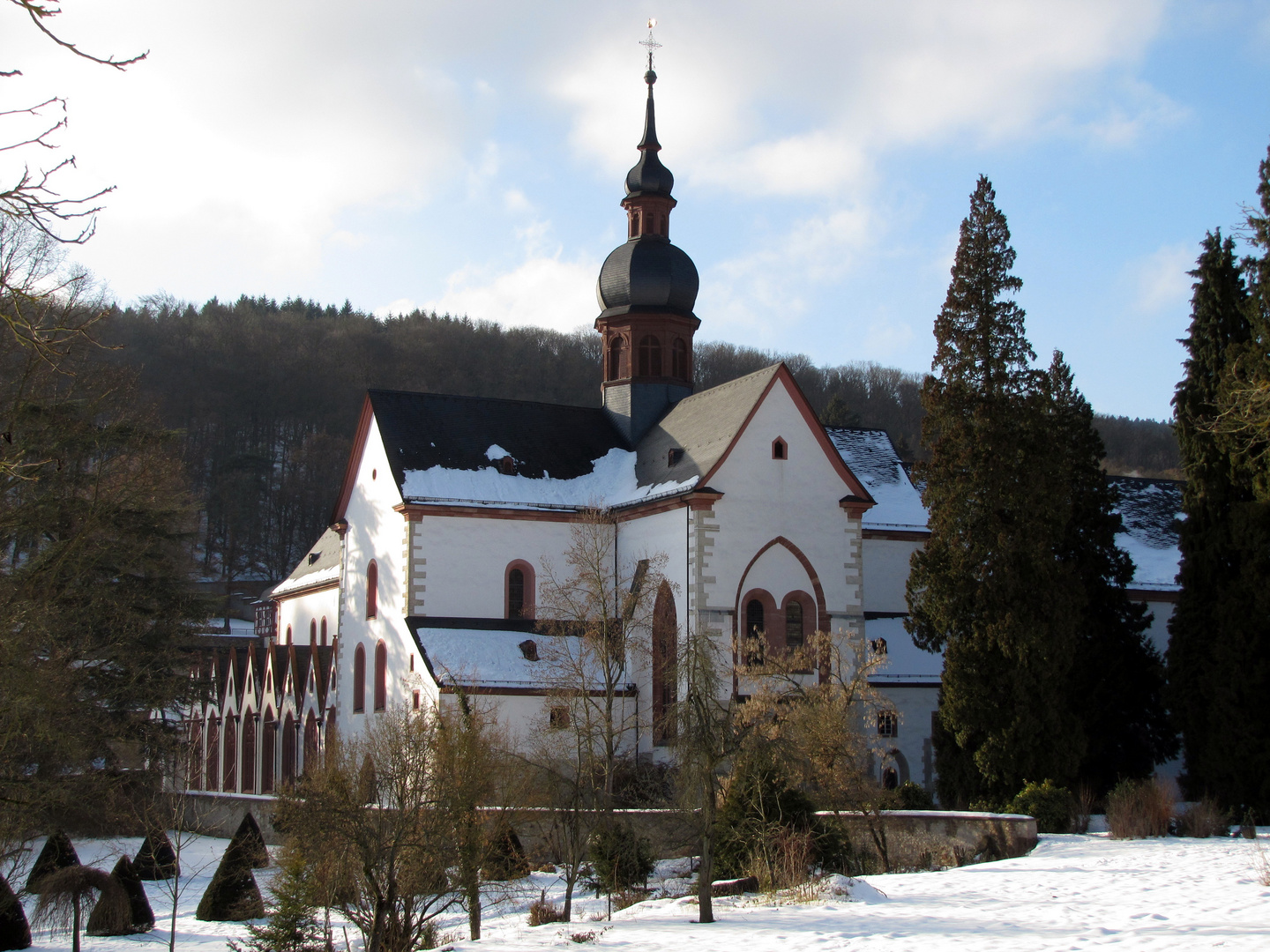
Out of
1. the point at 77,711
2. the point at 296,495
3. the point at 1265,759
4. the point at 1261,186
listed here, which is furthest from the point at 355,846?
the point at 296,495

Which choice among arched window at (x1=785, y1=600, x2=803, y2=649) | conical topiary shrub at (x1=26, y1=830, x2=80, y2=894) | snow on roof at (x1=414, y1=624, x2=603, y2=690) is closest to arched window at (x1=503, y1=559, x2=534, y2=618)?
snow on roof at (x1=414, y1=624, x2=603, y2=690)

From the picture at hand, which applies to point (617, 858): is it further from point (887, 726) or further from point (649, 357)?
point (649, 357)

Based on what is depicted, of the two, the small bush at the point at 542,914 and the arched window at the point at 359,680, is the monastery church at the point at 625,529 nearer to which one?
the arched window at the point at 359,680

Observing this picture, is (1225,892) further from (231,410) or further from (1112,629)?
(231,410)

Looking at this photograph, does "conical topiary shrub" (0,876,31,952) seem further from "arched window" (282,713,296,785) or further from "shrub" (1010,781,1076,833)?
"shrub" (1010,781,1076,833)

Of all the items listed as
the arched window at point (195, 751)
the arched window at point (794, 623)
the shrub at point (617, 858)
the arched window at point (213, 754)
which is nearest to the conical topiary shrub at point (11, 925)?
the arched window at point (195, 751)

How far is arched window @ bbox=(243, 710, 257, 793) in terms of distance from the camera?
1511 inches

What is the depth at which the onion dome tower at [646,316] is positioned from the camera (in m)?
35.7

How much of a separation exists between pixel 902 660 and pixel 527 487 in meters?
10.0

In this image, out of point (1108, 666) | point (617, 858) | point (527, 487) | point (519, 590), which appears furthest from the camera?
point (527, 487)

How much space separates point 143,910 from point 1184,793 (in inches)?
702

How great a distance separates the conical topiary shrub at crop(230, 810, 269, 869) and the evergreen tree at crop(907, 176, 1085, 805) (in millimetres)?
12833

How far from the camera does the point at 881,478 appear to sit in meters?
36.1

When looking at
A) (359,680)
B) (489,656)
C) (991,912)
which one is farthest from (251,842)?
(991,912)
